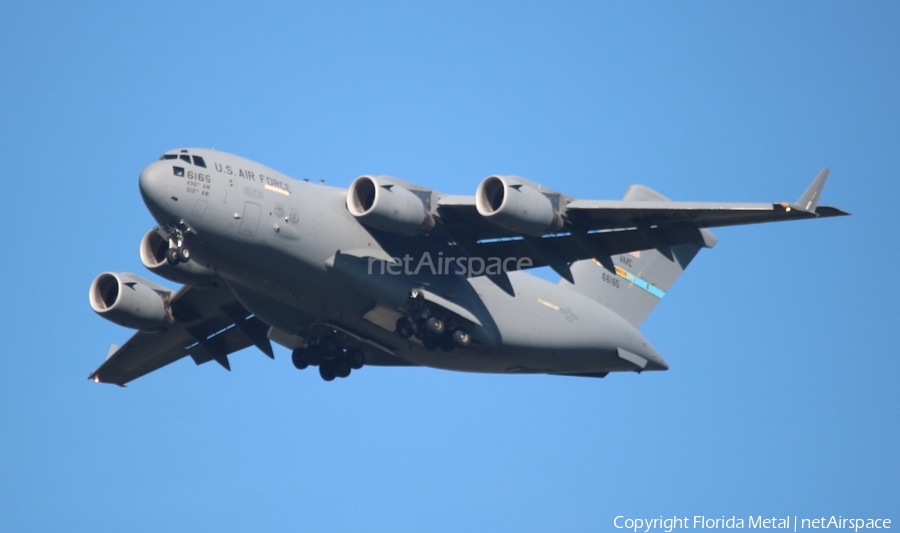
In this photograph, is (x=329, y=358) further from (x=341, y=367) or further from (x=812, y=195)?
(x=812, y=195)

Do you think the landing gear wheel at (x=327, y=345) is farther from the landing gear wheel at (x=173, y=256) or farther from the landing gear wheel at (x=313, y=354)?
the landing gear wheel at (x=173, y=256)

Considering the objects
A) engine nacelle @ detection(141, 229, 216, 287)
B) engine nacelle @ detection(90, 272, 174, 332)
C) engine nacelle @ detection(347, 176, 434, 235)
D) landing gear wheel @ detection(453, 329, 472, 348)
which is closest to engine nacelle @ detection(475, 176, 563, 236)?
engine nacelle @ detection(347, 176, 434, 235)

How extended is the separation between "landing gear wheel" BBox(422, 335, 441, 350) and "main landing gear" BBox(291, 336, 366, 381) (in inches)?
79.6

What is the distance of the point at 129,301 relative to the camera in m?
19.1

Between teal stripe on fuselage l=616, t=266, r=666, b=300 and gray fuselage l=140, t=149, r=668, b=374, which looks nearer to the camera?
gray fuselage l=140, t=149, r=668, b=374

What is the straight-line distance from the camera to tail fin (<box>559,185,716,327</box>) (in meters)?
20.5

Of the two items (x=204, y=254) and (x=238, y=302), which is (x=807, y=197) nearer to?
(x=204, y=254)

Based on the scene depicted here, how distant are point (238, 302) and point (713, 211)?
24.7 ft

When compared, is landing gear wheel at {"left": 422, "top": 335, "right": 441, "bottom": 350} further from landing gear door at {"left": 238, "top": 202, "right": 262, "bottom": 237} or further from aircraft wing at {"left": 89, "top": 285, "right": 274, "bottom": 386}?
aircraft wing at {"left": 89, "top": 285, "right": 274, "bottom": 386}

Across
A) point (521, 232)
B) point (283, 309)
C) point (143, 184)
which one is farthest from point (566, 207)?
point (143, 184)

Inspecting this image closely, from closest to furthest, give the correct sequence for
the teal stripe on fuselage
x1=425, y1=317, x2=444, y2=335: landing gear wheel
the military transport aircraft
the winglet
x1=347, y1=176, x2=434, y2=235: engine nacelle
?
the winglet → the military transport aircraft → x1=347, y1=176, x2=434, y2=235: engine nacelle → x1=425, y1=317, x2=444, y2=335: landing gear wheel → the teal stripe on fuselage


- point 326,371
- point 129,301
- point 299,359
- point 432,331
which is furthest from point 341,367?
point 129,301

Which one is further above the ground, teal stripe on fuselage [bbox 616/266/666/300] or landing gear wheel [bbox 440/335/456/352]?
teal stripe on fuselage [bbox 616/266/666/300]

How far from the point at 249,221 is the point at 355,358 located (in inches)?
157
